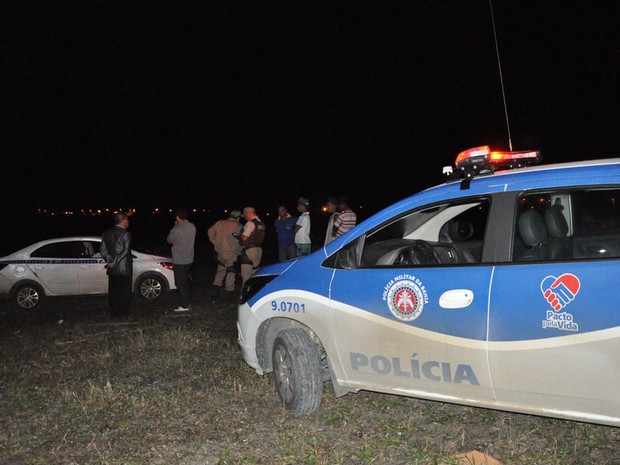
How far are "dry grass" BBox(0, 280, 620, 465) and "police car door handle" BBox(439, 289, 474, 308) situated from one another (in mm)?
1062

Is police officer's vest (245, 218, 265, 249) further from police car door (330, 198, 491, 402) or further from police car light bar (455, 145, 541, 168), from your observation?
police car light bar (455, 145, 541, 168)

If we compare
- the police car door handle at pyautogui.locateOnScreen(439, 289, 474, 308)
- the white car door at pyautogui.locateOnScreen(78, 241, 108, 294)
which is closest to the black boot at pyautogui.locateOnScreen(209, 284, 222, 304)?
the white car door at pyautogui.locateOnScreen(78, 241, 108, 294)

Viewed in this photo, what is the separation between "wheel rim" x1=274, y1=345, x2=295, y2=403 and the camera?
4742 millimetres

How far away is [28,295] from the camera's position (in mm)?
10844

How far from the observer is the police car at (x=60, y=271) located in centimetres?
1072

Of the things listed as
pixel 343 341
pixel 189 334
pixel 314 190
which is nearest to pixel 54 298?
pixel 189 334

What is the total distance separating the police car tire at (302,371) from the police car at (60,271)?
7223 millimetres

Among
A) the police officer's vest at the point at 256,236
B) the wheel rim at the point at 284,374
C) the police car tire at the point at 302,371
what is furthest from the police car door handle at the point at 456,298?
the police officer's vest at the point at 256,236

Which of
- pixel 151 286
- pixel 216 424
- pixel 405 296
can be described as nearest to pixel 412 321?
pixel 405 296

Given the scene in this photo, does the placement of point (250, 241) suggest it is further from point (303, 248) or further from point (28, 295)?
point (28, 295)

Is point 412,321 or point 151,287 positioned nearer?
point 412,321

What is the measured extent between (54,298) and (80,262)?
1.80 meters

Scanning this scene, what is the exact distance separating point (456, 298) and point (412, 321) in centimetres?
37

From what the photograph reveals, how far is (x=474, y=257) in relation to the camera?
503 cm
